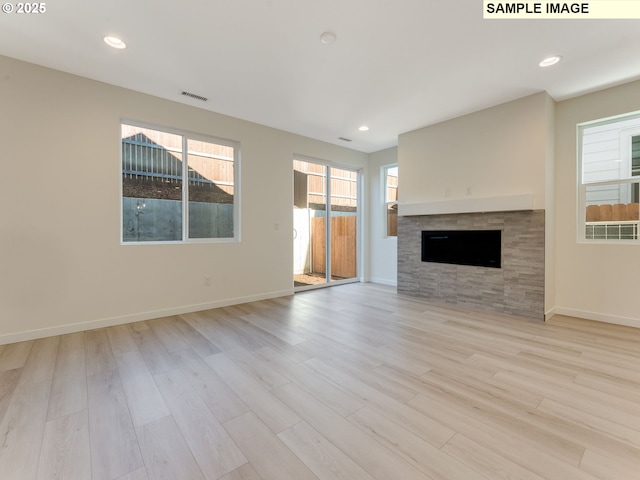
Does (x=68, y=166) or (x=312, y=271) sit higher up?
(x=68, y=166)

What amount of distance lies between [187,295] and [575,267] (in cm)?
515

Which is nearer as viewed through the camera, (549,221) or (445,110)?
(549,221)

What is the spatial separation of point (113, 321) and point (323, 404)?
285cm

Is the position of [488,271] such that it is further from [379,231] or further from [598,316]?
[379,231]

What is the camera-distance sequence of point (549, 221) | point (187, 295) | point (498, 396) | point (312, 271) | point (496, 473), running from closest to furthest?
point (496, 473) < point (498, 396) < point (549, 221) < point (187, 295) < point (312, 271)

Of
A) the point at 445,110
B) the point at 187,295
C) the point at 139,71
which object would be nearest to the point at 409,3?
the point at 445,110

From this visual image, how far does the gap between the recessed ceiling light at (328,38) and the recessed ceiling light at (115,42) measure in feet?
5.93

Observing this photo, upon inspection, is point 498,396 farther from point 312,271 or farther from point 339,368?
point 312,271

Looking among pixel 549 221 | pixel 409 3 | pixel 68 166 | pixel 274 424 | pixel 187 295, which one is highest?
pixel 409 3

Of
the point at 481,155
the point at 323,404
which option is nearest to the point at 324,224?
the point at 481,155

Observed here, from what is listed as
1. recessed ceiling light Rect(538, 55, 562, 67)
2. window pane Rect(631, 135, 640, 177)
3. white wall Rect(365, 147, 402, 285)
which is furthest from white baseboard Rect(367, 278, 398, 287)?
recessed ceiling light Rect(538, 55, 562, 67)

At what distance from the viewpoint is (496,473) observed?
122 centimetres

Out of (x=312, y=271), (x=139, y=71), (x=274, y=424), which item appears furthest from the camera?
(x=312, y=271)

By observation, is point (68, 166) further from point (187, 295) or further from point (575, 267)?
point (575, 267)
